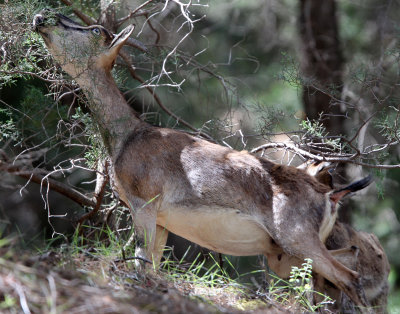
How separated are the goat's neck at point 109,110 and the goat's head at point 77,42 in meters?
0.14

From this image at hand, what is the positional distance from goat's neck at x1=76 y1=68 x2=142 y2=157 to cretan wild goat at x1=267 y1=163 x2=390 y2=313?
6.96ft

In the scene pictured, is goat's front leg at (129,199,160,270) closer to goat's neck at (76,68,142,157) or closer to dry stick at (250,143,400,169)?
goat's neck at (76,68,142,157)

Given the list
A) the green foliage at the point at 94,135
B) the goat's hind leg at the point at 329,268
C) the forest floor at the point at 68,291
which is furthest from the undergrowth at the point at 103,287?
the green foliage at the point at 94,135

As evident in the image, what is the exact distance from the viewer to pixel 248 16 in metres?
14.7

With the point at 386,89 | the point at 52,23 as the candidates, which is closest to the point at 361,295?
the point at 386,89

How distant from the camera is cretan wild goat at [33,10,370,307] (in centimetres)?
648

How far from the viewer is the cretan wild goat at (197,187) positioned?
255 inches

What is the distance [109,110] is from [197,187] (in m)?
1.32

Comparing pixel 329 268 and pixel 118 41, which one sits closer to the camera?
pixel 329 268

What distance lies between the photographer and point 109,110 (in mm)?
6887

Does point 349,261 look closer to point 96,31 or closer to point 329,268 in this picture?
point 329,268

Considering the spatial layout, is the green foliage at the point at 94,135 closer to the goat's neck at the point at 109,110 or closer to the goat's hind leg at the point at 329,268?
the goat's neck at the point at 109,110

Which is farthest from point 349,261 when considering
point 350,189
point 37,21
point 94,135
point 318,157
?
point 37,21

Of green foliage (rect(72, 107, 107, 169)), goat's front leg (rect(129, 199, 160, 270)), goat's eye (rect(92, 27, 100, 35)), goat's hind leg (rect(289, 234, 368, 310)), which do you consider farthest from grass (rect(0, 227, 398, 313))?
goat's eye (rect(92, 27, 100, 35))
